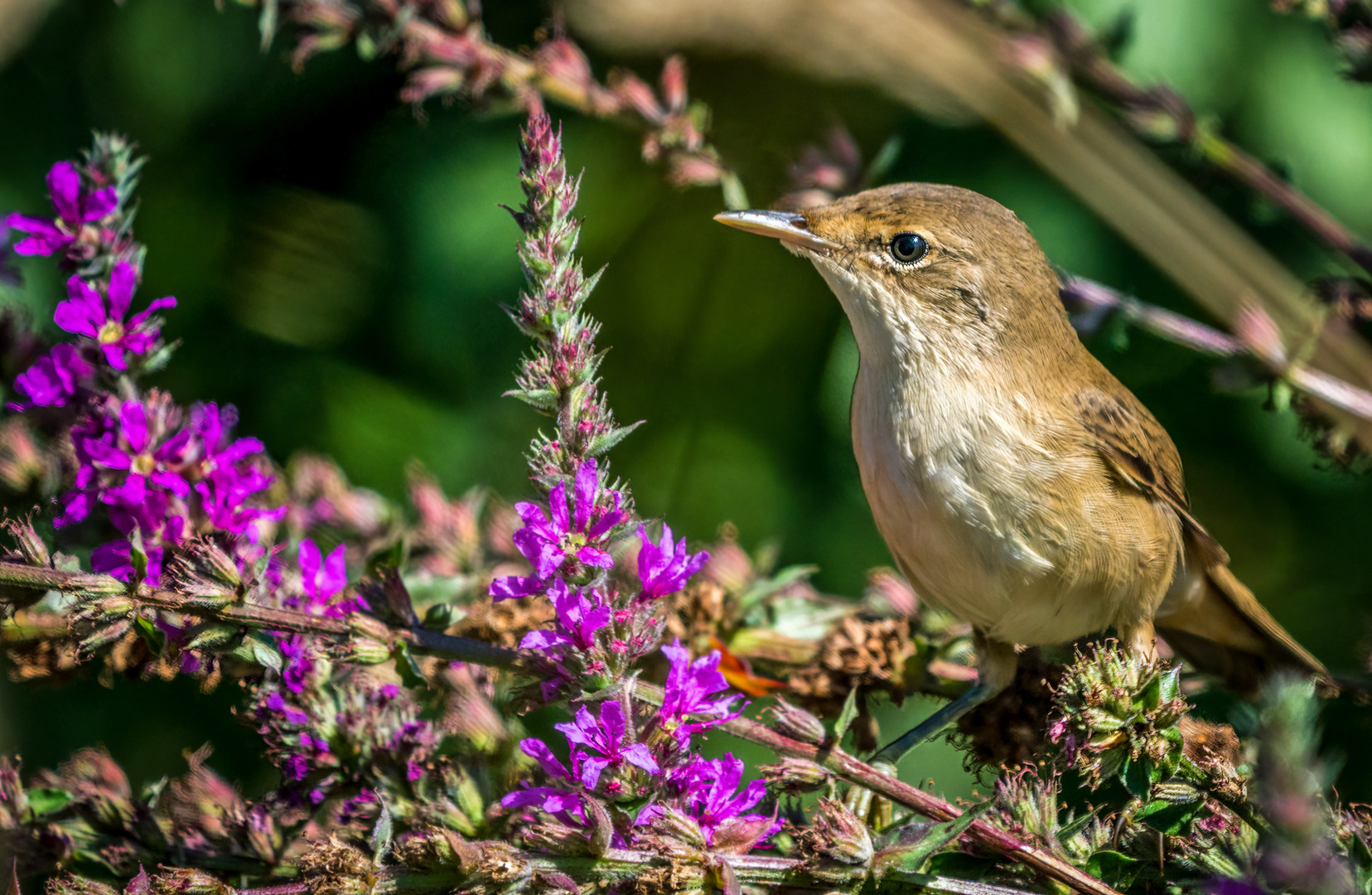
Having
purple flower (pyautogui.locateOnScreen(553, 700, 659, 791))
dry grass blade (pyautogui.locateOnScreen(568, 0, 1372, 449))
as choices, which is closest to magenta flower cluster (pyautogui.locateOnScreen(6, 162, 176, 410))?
purple flower (pyautogui.locateOnScreen(553, 700, 659, 791))

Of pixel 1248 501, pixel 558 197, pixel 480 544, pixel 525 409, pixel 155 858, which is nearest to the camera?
pixel 558 197

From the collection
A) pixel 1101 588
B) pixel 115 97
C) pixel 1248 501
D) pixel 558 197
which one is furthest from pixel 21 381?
pixel 1248 501

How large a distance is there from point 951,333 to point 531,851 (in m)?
0.77

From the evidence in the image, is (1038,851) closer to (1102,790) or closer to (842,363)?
(1102,790)

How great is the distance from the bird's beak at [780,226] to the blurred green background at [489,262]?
442 millimetres

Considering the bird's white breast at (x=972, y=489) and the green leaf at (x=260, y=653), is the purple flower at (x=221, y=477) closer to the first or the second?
the green leaf at (x=260, y=653)

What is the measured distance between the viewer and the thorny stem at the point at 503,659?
811 millimetres

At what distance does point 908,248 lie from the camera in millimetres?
1296

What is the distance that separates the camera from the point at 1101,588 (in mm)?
1277

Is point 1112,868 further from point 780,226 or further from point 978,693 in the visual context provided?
point 780,226

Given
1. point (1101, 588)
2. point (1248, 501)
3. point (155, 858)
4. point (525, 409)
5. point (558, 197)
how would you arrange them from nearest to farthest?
1. point (558, 197)
2. point (155, 858)
3. point (1101, 588)
4. point (1248, 501)
5. point (525, 409)

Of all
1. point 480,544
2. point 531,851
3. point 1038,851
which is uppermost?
point 1038,851

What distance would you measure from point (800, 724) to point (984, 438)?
1.49 ft

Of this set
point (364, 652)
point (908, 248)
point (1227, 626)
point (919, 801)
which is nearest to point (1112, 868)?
point (919, 801)
